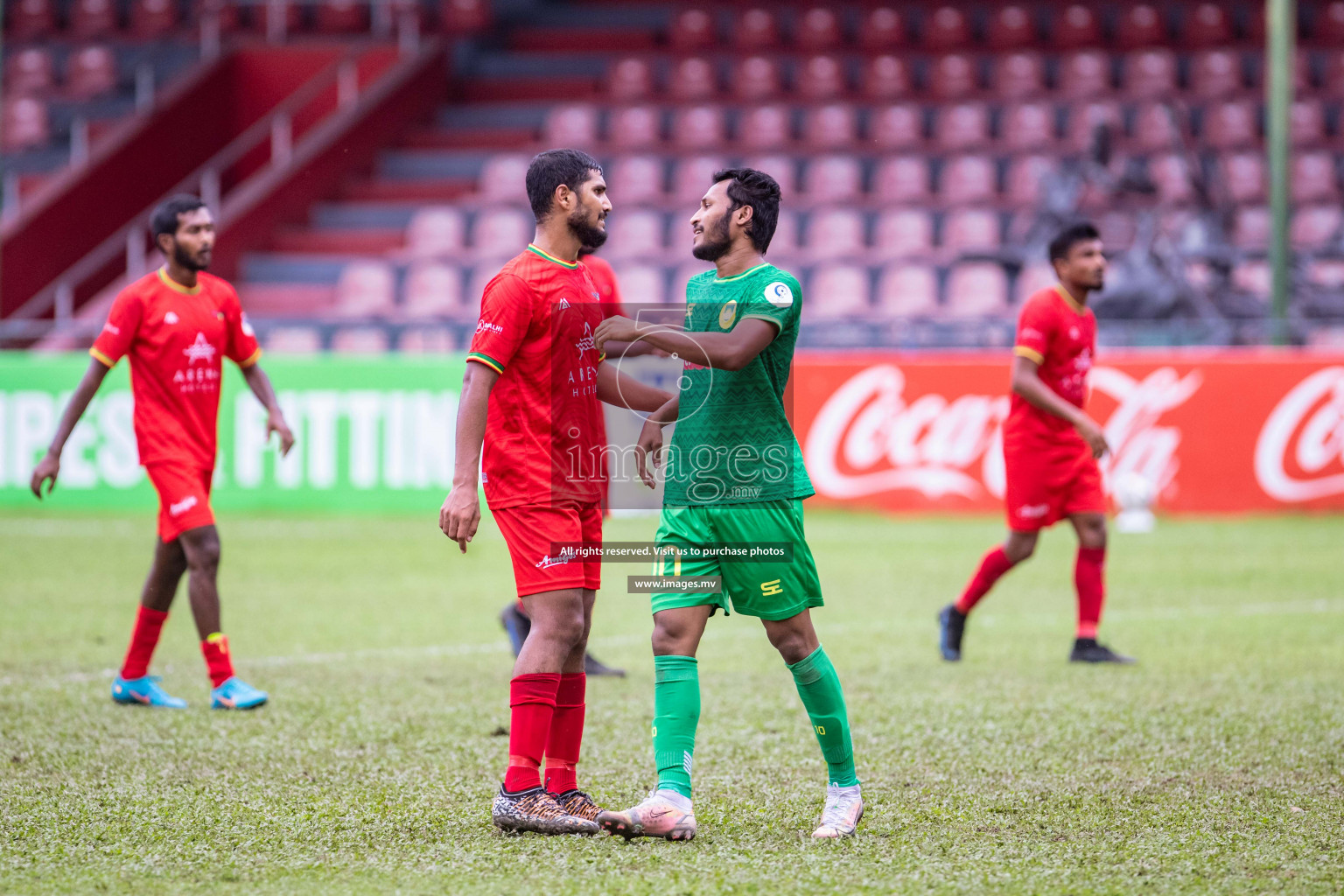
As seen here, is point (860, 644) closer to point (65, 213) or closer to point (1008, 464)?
point (1008, 464)

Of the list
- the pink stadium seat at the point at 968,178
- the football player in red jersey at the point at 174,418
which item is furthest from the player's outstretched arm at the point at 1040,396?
the pink stadium seat at the point at 968,178

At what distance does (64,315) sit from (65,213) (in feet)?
10.3

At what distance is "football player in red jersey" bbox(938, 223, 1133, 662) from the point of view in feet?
23.5

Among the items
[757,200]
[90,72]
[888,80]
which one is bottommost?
[757,200]

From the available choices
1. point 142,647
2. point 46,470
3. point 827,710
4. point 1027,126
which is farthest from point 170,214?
point 1027,126

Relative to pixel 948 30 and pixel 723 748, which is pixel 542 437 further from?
pixel 948 30

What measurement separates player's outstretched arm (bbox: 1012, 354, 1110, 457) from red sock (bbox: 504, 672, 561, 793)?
3.57 meters

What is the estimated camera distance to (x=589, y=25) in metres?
23.9

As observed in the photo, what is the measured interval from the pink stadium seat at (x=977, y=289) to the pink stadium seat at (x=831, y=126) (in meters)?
3.98

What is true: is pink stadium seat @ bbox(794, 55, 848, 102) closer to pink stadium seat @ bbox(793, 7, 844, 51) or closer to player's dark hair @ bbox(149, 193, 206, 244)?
pink stadium seat @ bbox(793, 7, 844, 51)

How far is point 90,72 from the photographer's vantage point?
77.7 ft

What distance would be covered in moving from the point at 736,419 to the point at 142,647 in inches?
127

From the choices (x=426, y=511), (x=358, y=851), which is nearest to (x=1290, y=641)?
(x=358, y=851)

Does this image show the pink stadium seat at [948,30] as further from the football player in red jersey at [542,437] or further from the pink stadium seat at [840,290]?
the football player in red jersey at [542,437]
